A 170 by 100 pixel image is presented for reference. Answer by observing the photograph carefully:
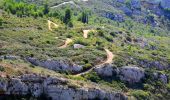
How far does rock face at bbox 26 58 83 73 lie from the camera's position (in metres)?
120

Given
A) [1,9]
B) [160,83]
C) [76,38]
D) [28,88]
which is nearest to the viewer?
[28,88]

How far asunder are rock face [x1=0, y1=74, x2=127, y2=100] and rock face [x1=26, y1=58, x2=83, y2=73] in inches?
487

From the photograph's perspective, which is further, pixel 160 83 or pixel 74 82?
pixel 160 83

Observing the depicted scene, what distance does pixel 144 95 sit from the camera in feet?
410

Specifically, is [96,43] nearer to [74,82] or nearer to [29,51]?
Result: [29,51]

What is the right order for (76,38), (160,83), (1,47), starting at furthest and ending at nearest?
1. (76,38)
2. (160,83)
3. (1,47)

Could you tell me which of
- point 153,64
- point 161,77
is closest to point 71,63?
point 161,77

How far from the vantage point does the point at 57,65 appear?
121 metres

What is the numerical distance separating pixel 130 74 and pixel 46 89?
110 feet

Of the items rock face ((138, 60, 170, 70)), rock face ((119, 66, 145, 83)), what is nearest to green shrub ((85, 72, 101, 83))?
rock face ((119, 66, 145, 83))

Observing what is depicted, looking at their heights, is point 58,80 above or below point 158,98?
above

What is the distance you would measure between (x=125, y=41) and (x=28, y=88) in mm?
80962

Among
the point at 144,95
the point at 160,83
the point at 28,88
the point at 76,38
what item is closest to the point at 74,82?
the point at 28,88

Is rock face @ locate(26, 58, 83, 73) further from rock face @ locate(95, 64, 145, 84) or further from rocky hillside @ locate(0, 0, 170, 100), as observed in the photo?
rock face @ locate(95, 64, 145, 84)
